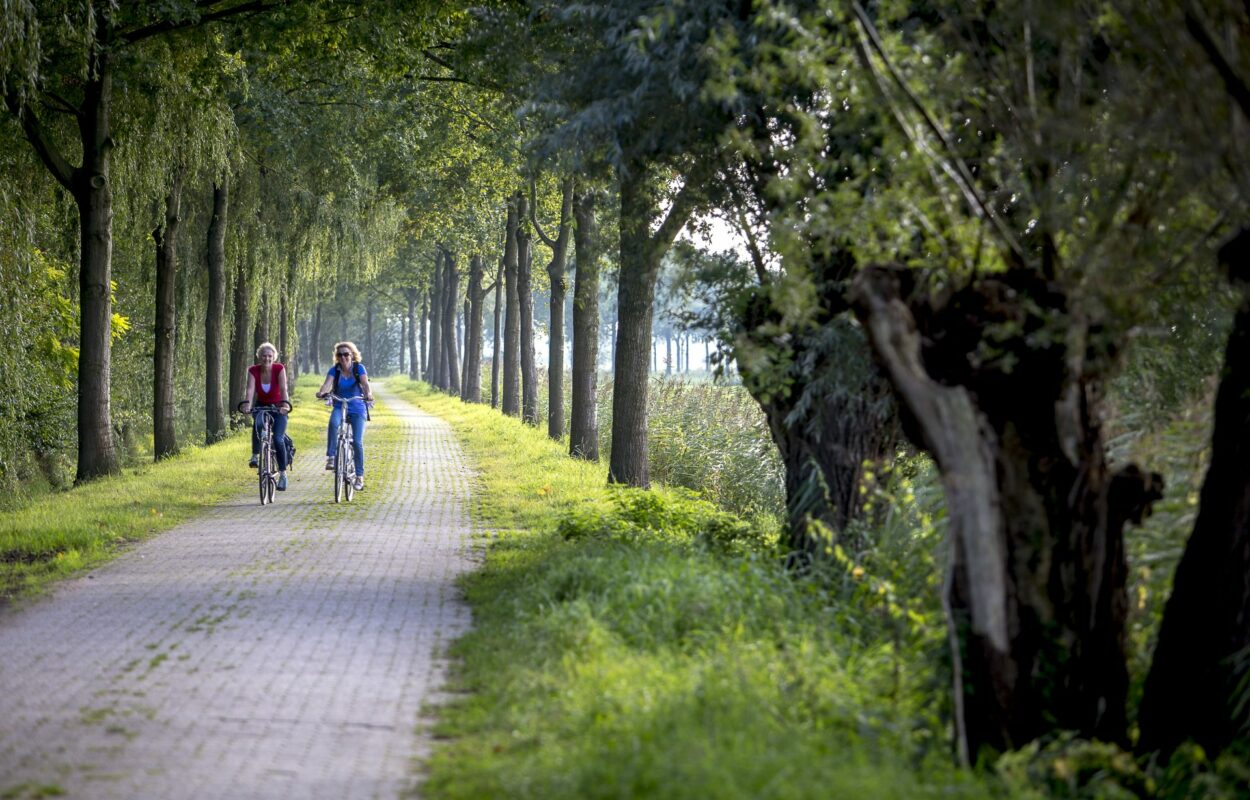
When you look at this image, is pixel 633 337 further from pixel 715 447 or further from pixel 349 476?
pixel 715 447

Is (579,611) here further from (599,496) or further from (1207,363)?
(599,496)

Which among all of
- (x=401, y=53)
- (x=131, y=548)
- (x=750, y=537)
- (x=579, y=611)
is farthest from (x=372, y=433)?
(x=579, y=611)

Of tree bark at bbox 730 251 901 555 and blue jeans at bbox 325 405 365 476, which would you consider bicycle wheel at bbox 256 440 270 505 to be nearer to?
blue jeans at bbox 325 405 365 476

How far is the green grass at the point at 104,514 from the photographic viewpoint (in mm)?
12039

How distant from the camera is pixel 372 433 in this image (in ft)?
115

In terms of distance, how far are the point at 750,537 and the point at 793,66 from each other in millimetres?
5544

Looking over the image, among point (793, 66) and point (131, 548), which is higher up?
point (793, 66)

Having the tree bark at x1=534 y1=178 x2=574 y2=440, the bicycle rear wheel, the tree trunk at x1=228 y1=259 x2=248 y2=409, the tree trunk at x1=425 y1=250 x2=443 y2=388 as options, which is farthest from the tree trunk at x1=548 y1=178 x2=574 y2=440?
the tree trunk at x1=425 y1=250 x2=443 y2=388

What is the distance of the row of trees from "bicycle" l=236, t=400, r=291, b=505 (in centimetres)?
319

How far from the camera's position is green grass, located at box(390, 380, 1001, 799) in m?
5.26

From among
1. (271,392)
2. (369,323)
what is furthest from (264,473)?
(369,323)

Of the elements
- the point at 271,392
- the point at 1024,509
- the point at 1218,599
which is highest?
the point at 271,392

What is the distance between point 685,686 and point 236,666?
9.13ft

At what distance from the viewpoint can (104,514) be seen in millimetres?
15117
